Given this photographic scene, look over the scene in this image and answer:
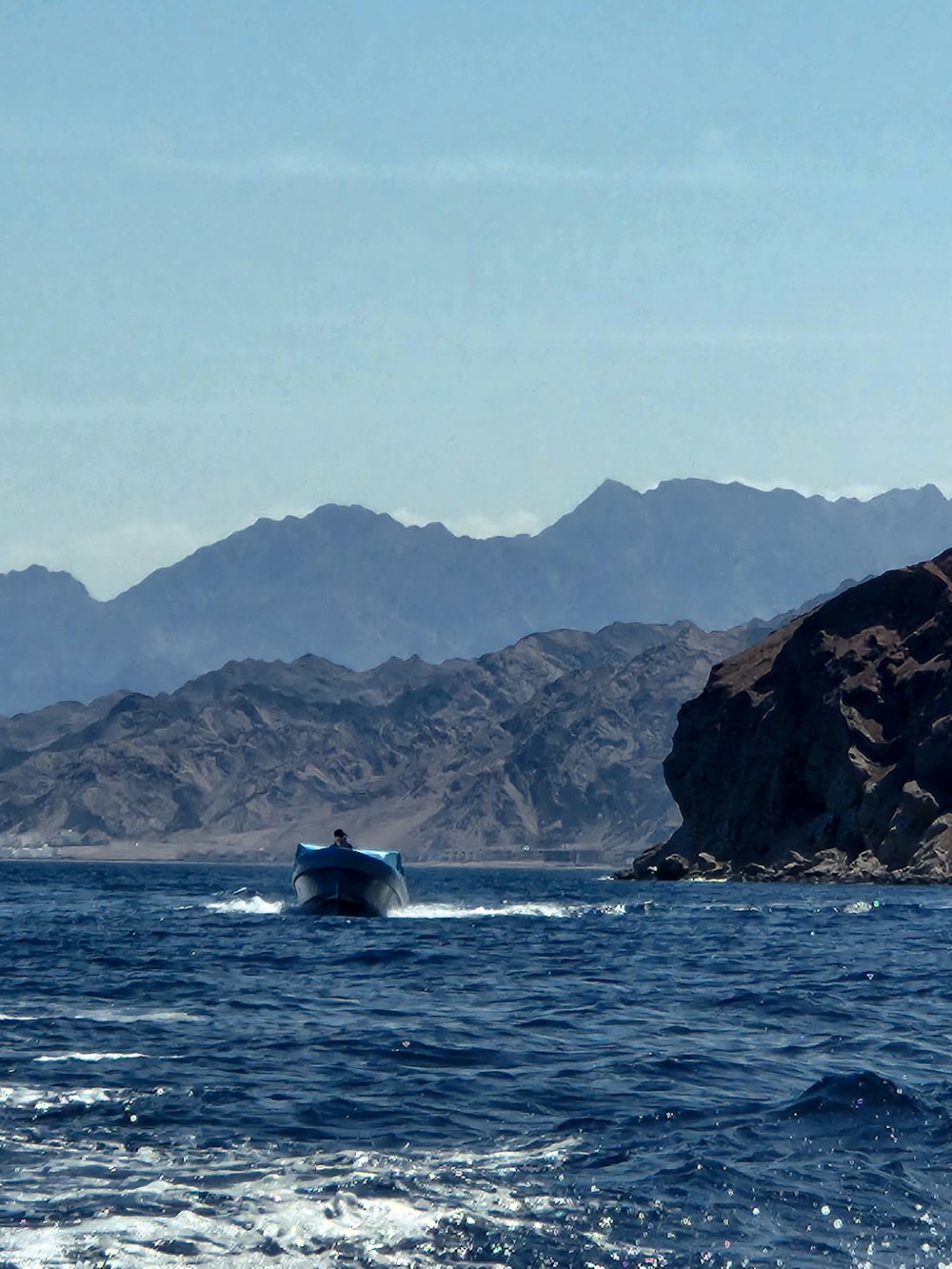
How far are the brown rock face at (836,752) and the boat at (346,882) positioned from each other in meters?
89.9

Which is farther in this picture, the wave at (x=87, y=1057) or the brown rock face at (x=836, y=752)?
the brown rock face at (x=836, y=752)

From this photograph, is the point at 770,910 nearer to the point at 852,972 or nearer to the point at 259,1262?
the point at 852,972

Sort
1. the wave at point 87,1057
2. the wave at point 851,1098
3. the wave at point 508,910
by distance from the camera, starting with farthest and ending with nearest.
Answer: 1. the wave at point 508,910
2. the wave at point 87,1057
3. the wave at point 851,1098

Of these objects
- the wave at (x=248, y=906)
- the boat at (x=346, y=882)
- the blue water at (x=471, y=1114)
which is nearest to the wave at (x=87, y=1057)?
the blue water at (x=471, y=1114)

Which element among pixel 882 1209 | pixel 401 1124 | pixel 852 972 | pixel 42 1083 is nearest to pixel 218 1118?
pixel 401 1124

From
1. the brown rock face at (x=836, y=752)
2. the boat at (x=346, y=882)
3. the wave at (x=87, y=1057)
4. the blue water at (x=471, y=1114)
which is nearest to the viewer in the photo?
the blue water at (x=471, y=1114)

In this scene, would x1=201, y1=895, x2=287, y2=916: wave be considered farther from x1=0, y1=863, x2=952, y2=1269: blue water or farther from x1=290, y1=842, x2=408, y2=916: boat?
x1=0, y1=863, x2=952, y2=1269: blue water

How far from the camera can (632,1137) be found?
2252 cm

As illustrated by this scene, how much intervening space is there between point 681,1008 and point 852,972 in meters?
11.5

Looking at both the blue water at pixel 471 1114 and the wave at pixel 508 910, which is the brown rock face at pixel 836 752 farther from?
the blue water at pixel 471 1114

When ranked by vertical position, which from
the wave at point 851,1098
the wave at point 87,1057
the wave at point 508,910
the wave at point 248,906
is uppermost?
the wave at point 87,1057

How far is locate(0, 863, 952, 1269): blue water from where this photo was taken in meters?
18.0

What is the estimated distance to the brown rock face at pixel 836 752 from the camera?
16212 cm

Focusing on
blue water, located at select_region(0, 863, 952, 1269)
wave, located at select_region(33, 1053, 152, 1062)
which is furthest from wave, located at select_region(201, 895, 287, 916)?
wave, located at select_region(33, 1053, 152, 1062)
